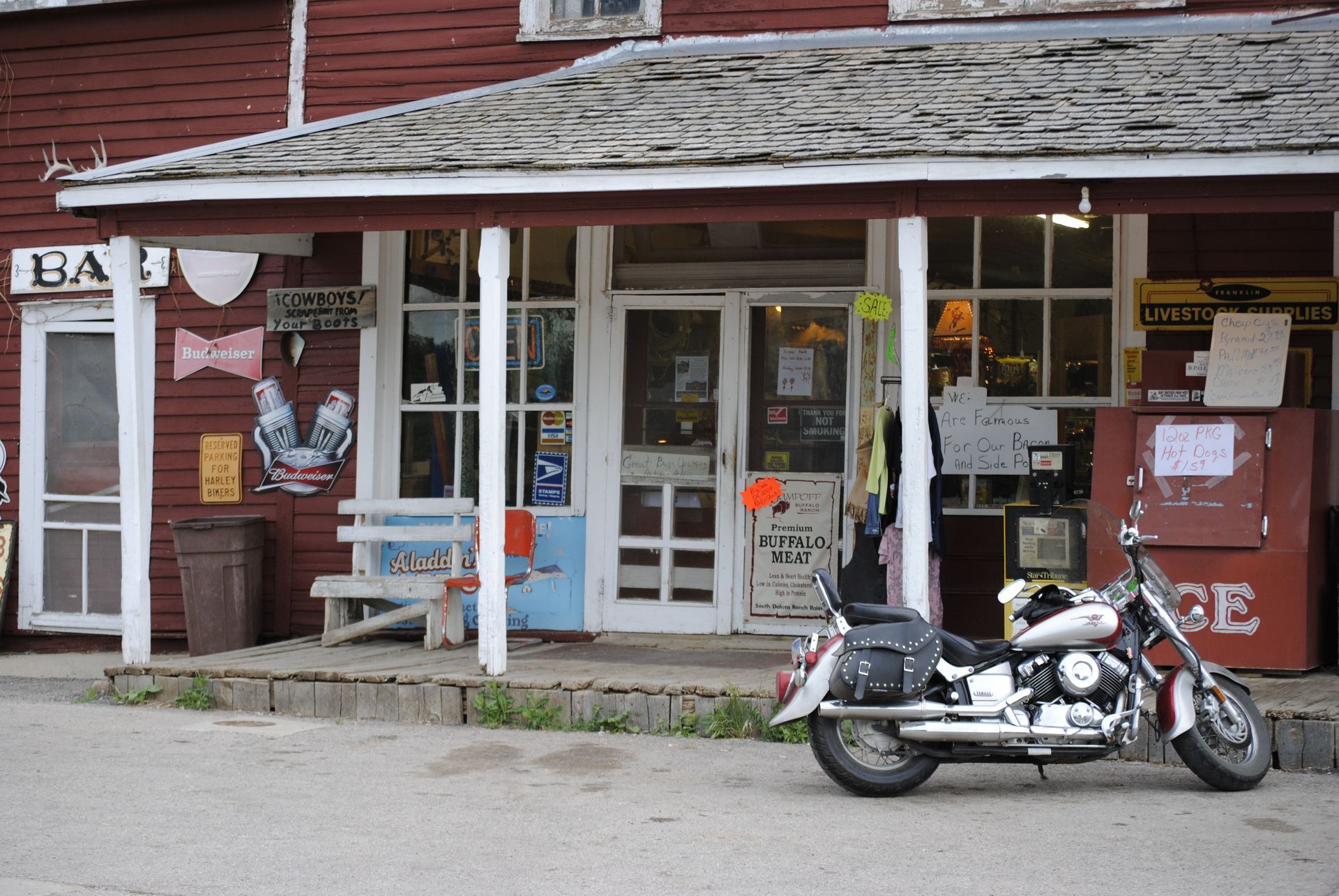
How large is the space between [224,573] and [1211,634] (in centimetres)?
606

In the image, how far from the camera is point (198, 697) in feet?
27.5

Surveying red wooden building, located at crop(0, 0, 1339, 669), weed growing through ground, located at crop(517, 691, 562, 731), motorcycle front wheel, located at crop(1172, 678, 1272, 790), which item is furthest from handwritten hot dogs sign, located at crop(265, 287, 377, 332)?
motorcycle front wheel, located at crop(1172, 678, 1272, 790)

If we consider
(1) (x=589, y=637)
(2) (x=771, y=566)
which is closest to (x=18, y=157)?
(1) (x=589, y=637)

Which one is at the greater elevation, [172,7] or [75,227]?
[172,7]

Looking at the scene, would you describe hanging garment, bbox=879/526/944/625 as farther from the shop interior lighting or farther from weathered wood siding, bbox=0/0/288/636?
weathered wood siding, bbox=0/0/288/636

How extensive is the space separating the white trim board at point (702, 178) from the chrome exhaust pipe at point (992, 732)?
261cm

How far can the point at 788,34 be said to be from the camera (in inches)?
386

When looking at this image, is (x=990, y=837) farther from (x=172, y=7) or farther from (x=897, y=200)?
(x=172, y=7)

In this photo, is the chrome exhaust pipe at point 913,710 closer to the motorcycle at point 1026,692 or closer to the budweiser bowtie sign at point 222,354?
the motorcycle at point 1026,692

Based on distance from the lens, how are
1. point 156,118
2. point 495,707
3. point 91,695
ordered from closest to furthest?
point 495,707 < point 91,695 < point 156,118

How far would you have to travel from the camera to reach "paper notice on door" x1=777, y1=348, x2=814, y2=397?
373 inches

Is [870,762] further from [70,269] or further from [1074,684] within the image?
[70,269]

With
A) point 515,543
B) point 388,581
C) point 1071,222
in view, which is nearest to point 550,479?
point 515,543

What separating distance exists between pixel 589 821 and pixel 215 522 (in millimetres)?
4829
